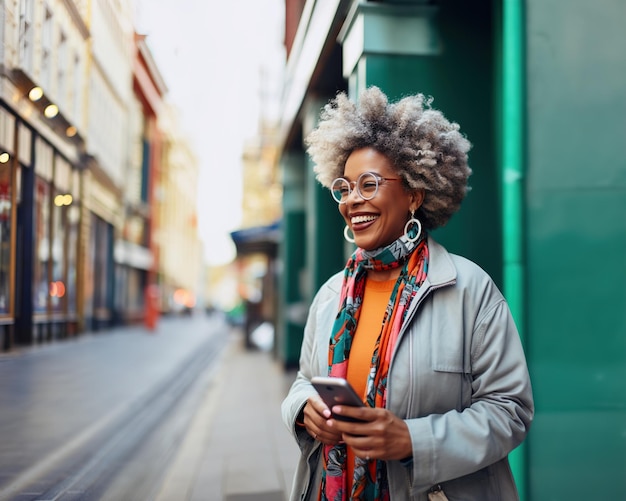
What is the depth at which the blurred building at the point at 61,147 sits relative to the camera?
263 cm

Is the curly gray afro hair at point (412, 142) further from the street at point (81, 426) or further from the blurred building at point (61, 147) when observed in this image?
the street at point (81, 426)

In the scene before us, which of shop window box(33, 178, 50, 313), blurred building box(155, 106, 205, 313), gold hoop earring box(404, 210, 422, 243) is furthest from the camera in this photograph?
blurred building box(155, 106, 205, 313)

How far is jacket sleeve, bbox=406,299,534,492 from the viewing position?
1688 mm

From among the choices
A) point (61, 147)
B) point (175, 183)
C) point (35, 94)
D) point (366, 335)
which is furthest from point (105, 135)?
point (175, 183)

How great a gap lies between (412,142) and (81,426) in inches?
143

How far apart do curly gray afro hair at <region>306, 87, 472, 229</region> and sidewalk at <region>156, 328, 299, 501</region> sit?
304 cm

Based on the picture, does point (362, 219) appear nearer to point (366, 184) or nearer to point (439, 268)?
point (366, 184)

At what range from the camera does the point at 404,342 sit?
186 cm

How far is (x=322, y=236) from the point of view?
823 cm

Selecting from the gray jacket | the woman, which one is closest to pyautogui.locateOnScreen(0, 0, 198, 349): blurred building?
the woman

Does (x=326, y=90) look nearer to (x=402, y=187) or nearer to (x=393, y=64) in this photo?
(x=393, y=64)

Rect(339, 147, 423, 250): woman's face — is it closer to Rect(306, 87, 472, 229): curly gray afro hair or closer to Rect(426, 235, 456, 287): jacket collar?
Rect(306, 87, 472, 229): curly gray afro hair

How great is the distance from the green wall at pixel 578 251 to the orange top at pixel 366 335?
1.62 m

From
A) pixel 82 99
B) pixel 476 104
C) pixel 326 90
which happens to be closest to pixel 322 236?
pixel 326 90
